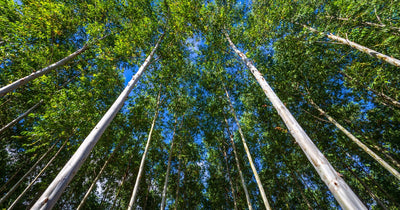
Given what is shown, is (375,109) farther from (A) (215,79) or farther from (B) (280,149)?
(A) (215,79)

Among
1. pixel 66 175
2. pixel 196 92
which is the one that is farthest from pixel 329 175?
pixel 196 92

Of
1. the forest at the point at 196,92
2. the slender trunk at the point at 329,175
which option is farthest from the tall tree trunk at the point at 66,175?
the slender trunk at the point at 329,175

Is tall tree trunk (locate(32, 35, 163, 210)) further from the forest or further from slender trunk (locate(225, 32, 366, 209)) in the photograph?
slender trunk (locate(225, 32, 366, 209))

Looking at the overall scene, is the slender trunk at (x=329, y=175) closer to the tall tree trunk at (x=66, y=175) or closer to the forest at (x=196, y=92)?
the forest at (x=196, y=92)

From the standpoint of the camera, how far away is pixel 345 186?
1.35 metres

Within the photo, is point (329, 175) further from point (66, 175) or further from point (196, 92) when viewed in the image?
point (196, 92)

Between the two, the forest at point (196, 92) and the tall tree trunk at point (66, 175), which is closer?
the tall tree trunk at point (66, 175)

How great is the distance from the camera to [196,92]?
995cm

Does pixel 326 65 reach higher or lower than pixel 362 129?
higher

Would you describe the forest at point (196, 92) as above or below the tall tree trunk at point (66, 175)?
above

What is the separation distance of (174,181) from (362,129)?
42.4 ft

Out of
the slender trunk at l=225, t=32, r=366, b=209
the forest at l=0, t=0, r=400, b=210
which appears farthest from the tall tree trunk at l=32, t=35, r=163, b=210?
the slender trunk at l=225, t=32, r=366, b=209

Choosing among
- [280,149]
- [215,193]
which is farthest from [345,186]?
[215,193]

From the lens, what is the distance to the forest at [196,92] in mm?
4941
